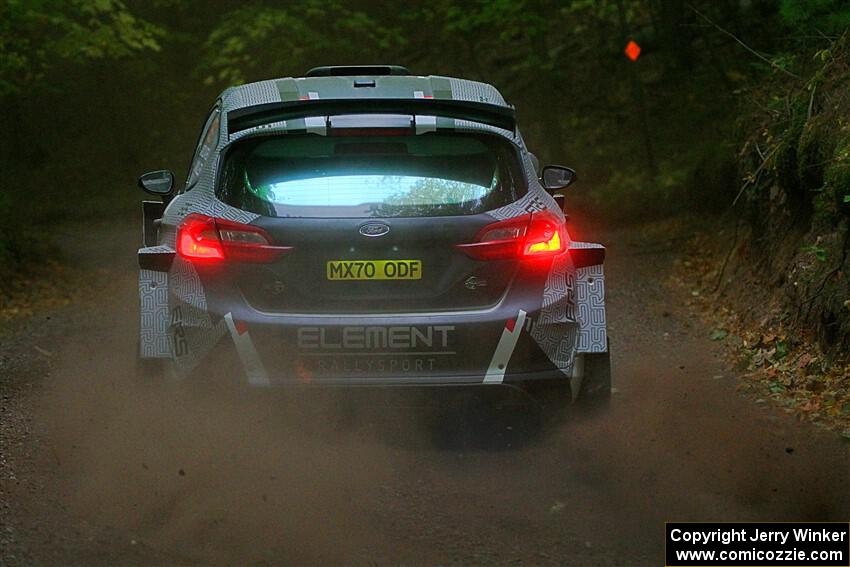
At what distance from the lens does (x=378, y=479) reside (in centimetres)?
585

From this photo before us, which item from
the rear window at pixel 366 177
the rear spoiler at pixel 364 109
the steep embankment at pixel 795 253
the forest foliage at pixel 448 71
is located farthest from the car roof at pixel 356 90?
the forest foliage at pixel 448 71

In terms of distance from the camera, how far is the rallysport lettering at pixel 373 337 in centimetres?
566

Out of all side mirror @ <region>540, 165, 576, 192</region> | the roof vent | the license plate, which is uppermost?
the roof vent

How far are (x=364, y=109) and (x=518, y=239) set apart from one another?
38.5 inches

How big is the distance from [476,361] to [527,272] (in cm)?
48

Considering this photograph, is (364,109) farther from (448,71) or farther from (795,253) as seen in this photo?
(448,71)

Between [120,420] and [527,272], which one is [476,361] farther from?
[120,420]

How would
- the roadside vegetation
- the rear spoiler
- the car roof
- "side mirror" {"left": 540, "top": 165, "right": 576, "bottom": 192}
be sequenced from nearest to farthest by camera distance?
the rear spoiler, the car roof, "side mirror" {"left": 540, "top": 165, "right": 576, "bottom": 192}, the roadside vegetation

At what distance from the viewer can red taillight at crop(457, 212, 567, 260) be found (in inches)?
226

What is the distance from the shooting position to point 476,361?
576cm

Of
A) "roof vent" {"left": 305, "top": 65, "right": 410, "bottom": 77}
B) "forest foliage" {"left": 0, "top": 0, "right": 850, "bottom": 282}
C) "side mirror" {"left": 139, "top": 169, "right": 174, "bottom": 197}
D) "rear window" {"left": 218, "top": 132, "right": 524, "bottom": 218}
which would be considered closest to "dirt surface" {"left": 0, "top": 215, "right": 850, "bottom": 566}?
"rear window" {"left": 218, "top": 132, "right": 524, "bottom": 218}

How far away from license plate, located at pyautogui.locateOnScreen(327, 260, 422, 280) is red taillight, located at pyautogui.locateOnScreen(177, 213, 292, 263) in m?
0.24

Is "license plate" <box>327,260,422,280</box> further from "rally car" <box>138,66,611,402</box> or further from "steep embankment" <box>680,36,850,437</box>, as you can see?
"steep embankment" <box>680,36,850,437</box>

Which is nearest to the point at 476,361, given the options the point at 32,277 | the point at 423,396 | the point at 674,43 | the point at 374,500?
the point at 423,396
